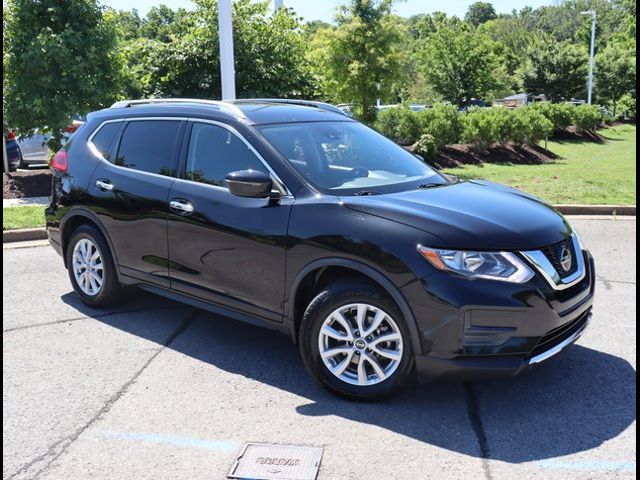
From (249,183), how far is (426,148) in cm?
1170

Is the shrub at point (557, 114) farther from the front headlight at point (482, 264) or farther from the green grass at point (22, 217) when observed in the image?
the front headlight at point (482, 264)

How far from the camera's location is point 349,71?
15164 millimetres

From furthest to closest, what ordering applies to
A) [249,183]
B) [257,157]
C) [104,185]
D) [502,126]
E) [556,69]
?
[556,69]
[502,126]
[104,185]
[257,157]
[249,183]

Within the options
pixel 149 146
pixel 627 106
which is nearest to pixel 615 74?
pixel 627 106

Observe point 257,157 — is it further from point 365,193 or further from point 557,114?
point 557,114

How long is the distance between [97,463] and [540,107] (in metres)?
24.5

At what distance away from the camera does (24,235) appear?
8.73 m

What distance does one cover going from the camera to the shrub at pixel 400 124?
16.6 m

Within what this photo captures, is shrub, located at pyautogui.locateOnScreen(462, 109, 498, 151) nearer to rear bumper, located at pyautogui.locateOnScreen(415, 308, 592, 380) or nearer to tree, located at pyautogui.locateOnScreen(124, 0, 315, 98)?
tree, located at pyautogui.locateOnScreen(124, 0, 315, 98)

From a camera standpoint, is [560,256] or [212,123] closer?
[560,256]

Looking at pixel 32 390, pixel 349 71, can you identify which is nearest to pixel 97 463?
pixel 32 390

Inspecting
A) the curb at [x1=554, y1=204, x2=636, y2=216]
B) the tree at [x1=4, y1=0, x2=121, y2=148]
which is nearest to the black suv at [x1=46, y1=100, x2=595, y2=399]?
the curb at [x1=554, y1=204, x2=636, y2=216]

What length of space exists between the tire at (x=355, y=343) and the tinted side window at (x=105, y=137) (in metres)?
2.58

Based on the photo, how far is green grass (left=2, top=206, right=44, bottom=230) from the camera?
8969mm
